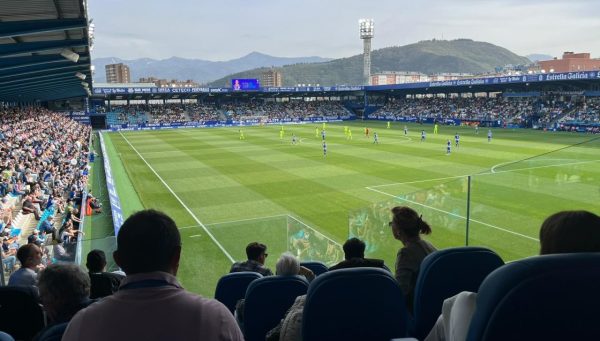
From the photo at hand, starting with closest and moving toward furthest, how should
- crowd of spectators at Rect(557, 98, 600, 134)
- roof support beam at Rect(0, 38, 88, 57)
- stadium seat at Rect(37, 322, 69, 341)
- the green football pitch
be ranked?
stadium seat at Rect(37, 322, 69, 341)
the green football pitch
roof support beam at Rect(0, 38, 88, 57)
crowd of spectators at Rect(557, 98, 600, 134)

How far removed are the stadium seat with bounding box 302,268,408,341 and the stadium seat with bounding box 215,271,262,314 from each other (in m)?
2.19

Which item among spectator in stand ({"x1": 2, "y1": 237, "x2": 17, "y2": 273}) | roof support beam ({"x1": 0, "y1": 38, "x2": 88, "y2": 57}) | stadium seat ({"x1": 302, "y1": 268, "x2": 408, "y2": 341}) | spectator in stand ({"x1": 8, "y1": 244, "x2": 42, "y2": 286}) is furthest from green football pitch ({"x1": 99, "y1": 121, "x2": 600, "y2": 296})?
roof support beam ({"x1": 0, "y1": 38, "x2": 88, "y2": 57})

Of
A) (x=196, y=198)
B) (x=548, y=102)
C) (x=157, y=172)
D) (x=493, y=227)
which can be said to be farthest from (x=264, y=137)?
(x=493, y=227)

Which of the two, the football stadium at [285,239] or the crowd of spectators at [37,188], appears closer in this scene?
the football stadium at [285,239]

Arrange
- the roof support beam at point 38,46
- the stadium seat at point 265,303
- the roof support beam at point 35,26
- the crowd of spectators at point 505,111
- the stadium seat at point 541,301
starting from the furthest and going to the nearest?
the crowd of spectators at point 505,111 < the roof support beam at point 38,46 < the roof support beam at point 35,26 < the stadium seat at point 265,303 < the stadium seat at point 541,301

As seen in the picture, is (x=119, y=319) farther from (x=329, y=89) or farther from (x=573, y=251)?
(x=329, y=89)

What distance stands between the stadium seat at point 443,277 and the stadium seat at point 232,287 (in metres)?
2.03

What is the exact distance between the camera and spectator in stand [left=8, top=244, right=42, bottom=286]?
5.90 metres

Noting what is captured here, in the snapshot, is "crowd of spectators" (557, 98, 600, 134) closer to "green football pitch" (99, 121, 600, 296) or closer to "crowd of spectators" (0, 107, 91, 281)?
"green football pitch" (99, 121, 600, 296)

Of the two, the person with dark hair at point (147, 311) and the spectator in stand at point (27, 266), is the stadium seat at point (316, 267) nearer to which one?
the spectator in stand at point (27, 266)

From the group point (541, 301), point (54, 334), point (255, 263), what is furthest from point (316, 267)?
point (541, 301)

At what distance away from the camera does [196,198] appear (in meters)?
22.4

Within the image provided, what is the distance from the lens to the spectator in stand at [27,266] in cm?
590

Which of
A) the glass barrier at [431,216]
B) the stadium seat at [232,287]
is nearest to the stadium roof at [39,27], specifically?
the glass barrier at [431,216]
